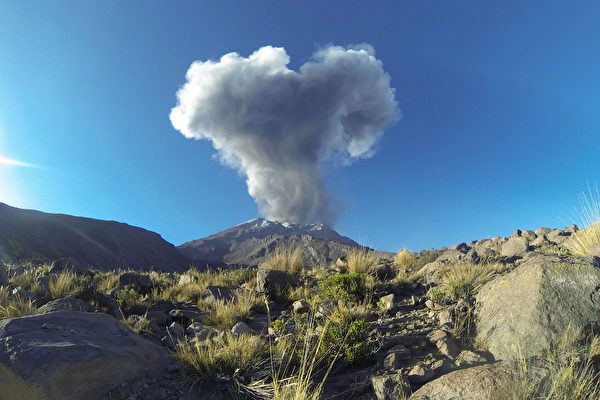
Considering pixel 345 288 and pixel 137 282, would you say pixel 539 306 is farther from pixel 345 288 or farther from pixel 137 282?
pixel 137 282

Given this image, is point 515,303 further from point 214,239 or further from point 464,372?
point 214,239

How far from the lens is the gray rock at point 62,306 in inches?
216

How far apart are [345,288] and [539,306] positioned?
155 inches

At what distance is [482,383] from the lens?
3092 millimetres

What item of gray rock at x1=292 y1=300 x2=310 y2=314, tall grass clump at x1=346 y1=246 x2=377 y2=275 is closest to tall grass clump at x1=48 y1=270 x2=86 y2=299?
gray rock at x1=292 y1=300 x2=310 y2=314

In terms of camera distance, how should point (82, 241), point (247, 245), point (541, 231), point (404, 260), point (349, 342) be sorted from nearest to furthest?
point (349, 342) → point (404, 260) → point (541, 231) → point (82, 241) → point (247, 245)

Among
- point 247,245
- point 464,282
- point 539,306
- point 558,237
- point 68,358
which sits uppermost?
point 247,245

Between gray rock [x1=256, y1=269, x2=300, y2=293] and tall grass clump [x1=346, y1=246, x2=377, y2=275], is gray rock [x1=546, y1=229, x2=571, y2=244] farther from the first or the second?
gray rock [x1=256, y1=269, x2=300, y2=293]

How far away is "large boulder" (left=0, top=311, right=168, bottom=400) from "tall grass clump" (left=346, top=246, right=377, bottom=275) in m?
6.41

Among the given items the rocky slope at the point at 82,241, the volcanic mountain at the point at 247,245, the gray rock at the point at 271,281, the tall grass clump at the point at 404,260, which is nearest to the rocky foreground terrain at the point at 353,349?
the gray rock at the point at 271,281

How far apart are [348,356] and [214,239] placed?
171m

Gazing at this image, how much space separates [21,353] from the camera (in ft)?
9.93

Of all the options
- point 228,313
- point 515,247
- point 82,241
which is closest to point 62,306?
point 228,313

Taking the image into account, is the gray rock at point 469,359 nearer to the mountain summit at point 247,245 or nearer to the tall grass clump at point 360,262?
the tall grass clump at point 360,262
